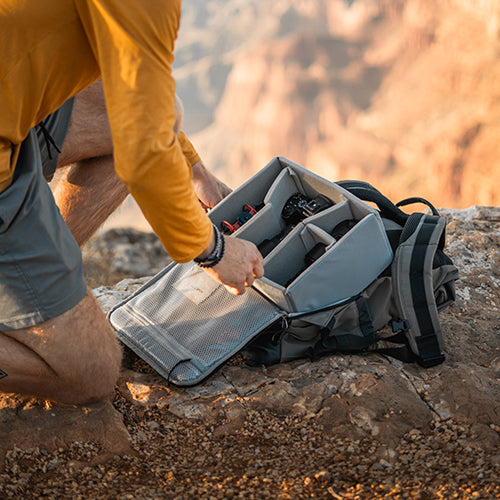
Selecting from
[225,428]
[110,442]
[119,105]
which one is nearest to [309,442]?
[225,428]

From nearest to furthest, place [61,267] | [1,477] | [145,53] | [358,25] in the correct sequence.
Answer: [145,53]
[1,477]
[61,267]
[358,25]

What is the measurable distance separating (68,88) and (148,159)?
0.34 metres

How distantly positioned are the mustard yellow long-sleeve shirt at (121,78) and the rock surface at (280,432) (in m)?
0.54

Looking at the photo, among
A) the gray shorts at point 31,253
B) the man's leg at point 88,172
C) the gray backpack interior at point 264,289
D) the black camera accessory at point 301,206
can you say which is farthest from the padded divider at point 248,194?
the gray shorts at point 31,253

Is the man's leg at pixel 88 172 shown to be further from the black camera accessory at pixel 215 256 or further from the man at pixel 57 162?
the black camera accessory at pixel 215 256

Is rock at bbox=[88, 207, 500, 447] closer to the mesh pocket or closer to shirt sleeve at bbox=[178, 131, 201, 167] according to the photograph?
the mesh pocket

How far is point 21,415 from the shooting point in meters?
1.50

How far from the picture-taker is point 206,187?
2205 mm

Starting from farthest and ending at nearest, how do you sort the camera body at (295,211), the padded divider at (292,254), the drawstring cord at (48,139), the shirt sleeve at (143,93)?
the camera body at (295,211), the padded divider at (292,254), the drawstring cord at (48,139), the shirt sleeve at (143,93)

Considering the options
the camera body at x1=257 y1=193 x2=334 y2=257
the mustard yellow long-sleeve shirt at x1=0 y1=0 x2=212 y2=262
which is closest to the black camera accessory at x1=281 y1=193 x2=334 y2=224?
the camera body at x1=257 y1=193 x2=334 y2=257

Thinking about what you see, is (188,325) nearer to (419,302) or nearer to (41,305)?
(41,305)

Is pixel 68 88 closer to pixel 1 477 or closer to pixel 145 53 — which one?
pixel 145 53

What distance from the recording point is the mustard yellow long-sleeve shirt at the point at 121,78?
42.0 inches

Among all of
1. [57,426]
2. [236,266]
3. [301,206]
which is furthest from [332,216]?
[57,426]
